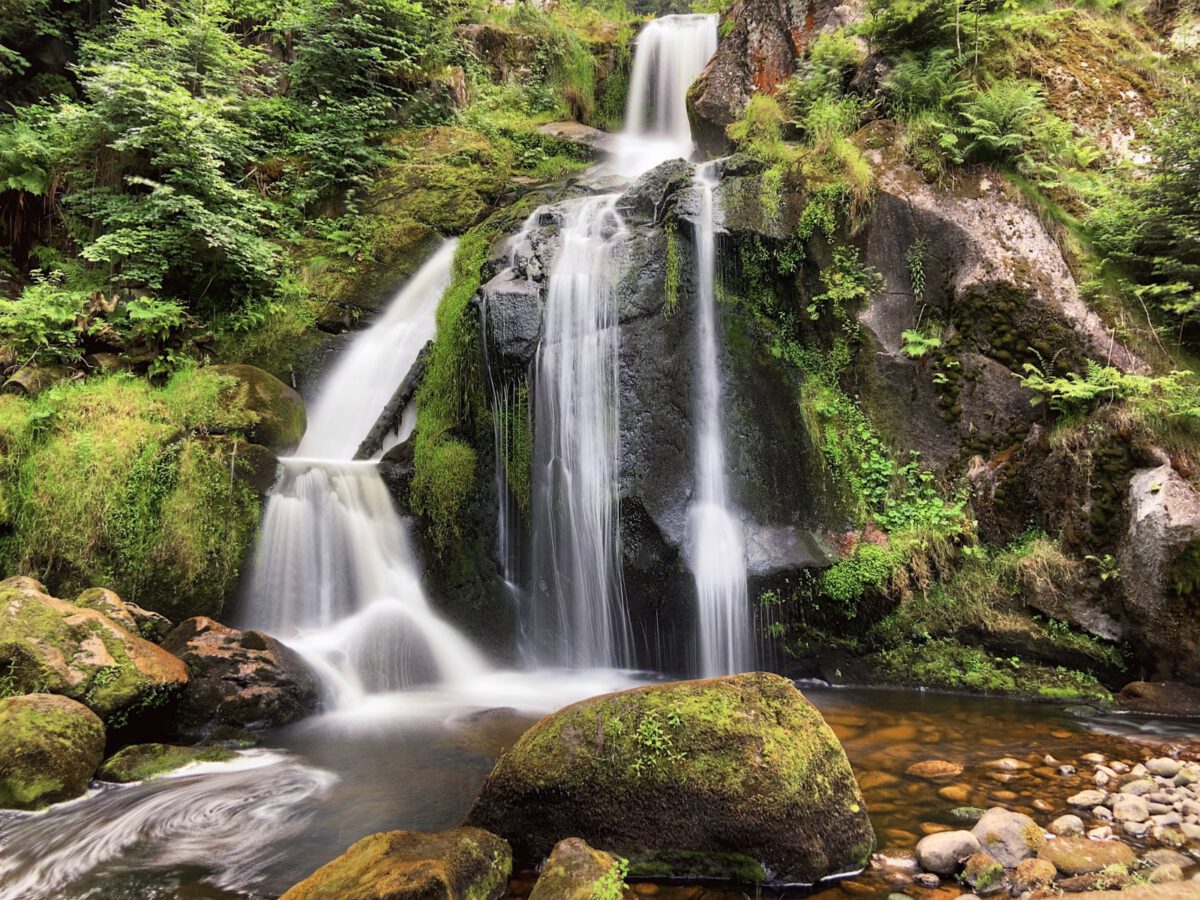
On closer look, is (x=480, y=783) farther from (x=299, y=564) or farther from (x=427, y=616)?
(x=299, y=564)

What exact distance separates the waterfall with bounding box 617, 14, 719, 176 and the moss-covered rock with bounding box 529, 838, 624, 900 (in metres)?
14.4

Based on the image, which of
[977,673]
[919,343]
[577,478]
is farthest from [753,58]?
[977,673]

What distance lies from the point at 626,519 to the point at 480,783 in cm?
319

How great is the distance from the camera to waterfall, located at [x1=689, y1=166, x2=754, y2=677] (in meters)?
6.60

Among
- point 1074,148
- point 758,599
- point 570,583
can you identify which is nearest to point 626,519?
point 570,583

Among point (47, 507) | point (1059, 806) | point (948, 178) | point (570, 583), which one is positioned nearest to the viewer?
point (1059, 806)

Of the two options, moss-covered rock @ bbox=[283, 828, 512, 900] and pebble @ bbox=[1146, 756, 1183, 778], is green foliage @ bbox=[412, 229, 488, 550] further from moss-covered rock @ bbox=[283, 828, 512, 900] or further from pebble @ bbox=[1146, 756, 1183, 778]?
pebble @ bbox=[1146, 756, 1183, 778]

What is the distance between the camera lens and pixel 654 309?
747cm

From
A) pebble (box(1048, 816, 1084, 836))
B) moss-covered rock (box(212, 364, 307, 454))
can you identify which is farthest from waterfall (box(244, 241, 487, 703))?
pebble (box(1048, 816, 1084, 836))

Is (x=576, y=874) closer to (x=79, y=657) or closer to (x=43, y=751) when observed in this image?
(x=43, y=751)

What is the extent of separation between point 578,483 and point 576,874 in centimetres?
461

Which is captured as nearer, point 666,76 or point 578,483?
point 578,483

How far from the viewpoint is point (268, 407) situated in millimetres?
7395

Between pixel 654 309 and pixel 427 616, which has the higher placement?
pixel 654 309
